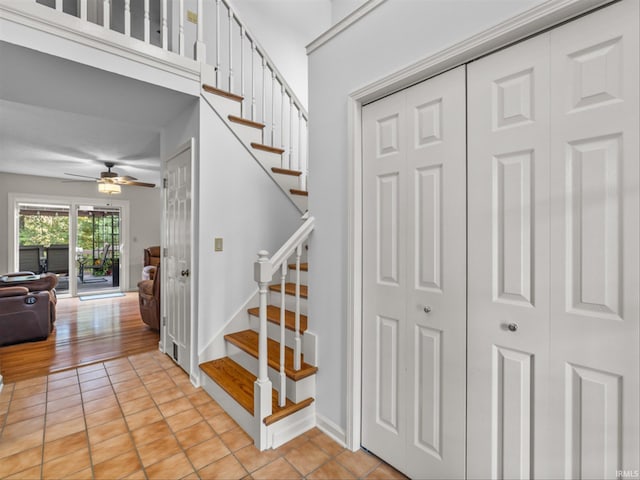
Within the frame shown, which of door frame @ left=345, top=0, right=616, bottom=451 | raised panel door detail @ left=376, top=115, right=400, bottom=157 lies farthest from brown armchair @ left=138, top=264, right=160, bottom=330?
raised panel door detail @ left=376, top=115, right=400, bottom=157

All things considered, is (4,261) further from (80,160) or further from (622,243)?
(622,243)

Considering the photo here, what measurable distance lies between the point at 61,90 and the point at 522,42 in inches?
113

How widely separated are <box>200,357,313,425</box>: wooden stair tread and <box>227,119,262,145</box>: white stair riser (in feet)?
6.10

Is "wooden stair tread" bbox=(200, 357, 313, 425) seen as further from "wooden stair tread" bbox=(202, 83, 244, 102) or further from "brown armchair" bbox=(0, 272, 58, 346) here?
"brown armchair" bbox=(0, 272, 58, 346)

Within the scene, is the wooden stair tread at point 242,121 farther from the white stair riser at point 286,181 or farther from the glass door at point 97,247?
the glass door at point 97,247

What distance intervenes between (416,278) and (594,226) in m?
0.68

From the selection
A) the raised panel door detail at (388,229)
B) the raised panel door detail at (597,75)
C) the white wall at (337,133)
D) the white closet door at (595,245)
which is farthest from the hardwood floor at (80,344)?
the raised panel door detail at (597,75)

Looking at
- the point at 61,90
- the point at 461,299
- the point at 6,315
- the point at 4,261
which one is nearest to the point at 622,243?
the point at 461,299

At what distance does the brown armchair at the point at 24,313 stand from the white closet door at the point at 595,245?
483 centimetres

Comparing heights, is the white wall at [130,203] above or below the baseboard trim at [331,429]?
above

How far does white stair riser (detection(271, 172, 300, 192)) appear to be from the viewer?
9.49 ft

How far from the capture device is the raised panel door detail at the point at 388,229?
157 centimetres

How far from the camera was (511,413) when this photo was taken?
3.89 feet

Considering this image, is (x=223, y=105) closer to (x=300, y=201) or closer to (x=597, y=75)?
(x=300, y=201)
